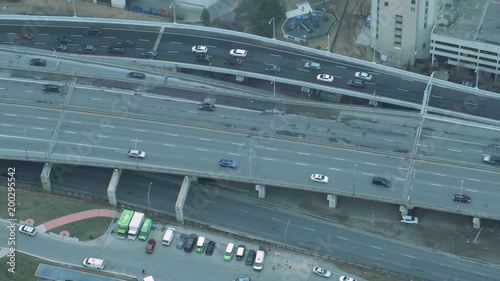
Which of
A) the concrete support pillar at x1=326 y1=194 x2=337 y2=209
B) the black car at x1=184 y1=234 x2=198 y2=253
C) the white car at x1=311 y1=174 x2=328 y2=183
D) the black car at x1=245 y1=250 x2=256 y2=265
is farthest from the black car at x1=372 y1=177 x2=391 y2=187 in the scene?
the black car at x1=184 y1=234 x2=198 y2=253

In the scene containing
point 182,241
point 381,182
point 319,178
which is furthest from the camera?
point 319,178

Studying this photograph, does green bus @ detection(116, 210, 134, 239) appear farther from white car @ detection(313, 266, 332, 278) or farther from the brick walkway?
white car @ detection(313, 266, 332, 278)

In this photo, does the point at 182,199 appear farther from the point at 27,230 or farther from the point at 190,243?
the point at 27,230

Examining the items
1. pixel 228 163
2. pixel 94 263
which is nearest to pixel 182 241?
pixel 94 263

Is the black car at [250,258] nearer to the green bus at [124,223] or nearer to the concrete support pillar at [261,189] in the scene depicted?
the concrete support pillar at [261,189]

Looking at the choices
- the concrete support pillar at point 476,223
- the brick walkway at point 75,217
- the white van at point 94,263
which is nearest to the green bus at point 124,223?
the brick walkway at point 75,217

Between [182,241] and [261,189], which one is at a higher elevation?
[261,189]
